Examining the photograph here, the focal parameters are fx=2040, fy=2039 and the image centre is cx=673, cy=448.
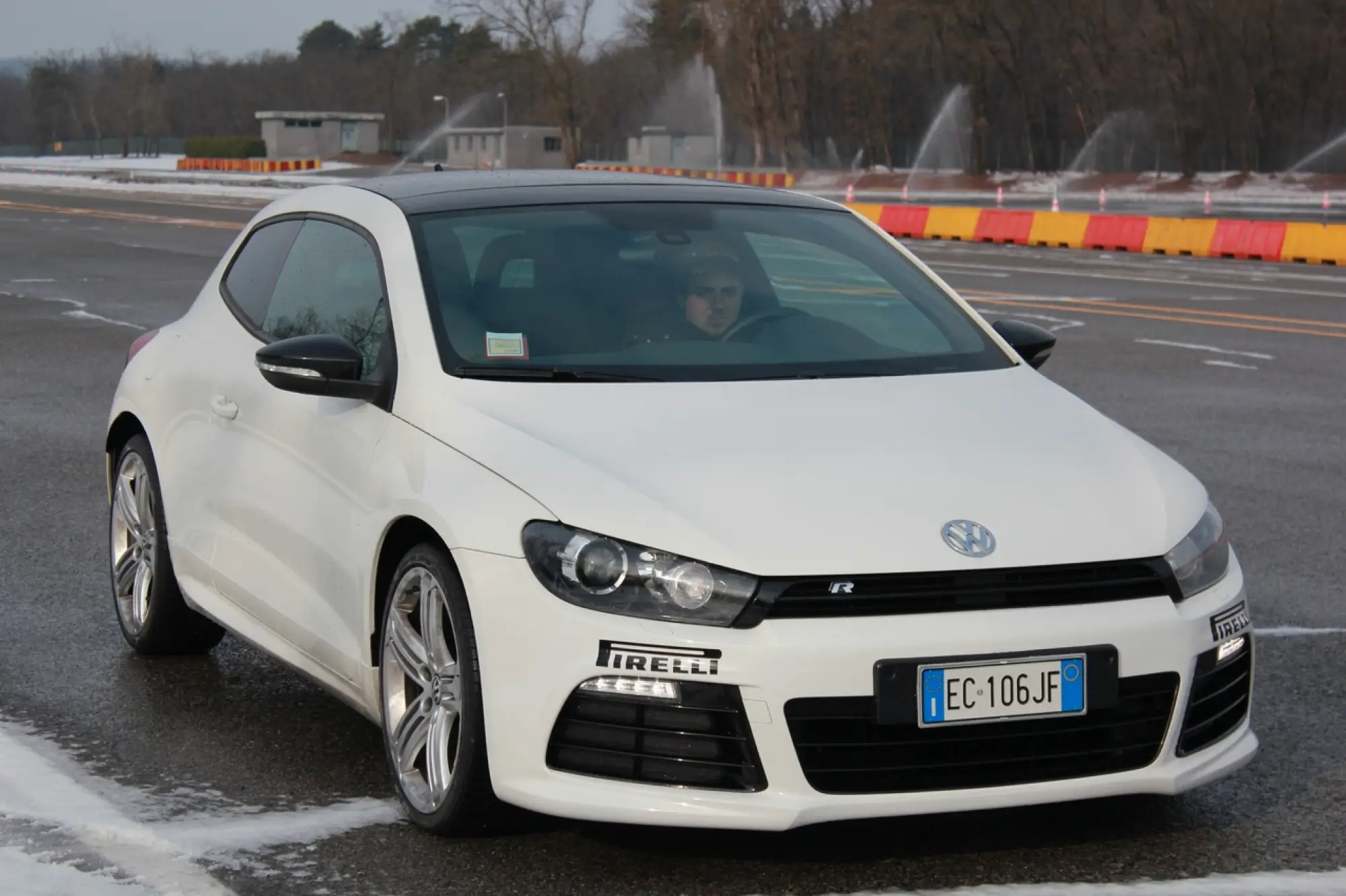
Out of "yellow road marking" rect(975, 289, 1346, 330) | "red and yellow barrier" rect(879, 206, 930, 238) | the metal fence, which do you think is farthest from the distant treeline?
"yellow road marking" rect(975, 289, 1346, 330)

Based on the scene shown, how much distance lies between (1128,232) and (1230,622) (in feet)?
98.4

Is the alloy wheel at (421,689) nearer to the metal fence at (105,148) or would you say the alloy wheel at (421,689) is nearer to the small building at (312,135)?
the small building at (312,135)

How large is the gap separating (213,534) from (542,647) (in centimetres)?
191

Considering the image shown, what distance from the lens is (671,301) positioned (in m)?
5.27

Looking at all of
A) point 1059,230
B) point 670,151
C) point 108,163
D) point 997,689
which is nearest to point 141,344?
point 997,689

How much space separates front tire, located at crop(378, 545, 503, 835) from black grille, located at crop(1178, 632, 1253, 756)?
1474 mm

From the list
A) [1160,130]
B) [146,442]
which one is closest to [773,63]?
[1160,130]

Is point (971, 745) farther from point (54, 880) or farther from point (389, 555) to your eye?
point (54, 880)

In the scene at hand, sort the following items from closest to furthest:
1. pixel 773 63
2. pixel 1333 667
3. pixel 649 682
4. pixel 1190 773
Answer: pixel 649 682 → pixel 1190 773 → pixel 1333 667 → pixel 773 63

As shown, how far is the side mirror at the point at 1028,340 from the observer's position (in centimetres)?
571

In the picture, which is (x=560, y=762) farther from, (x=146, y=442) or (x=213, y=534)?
(x=146, y=442)

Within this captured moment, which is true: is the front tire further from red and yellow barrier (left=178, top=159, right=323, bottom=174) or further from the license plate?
red and yellow barrier (left=178, top=159, right=323, bottom=174)

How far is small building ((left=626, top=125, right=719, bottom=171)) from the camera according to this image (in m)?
101

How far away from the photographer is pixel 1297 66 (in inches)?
3125
